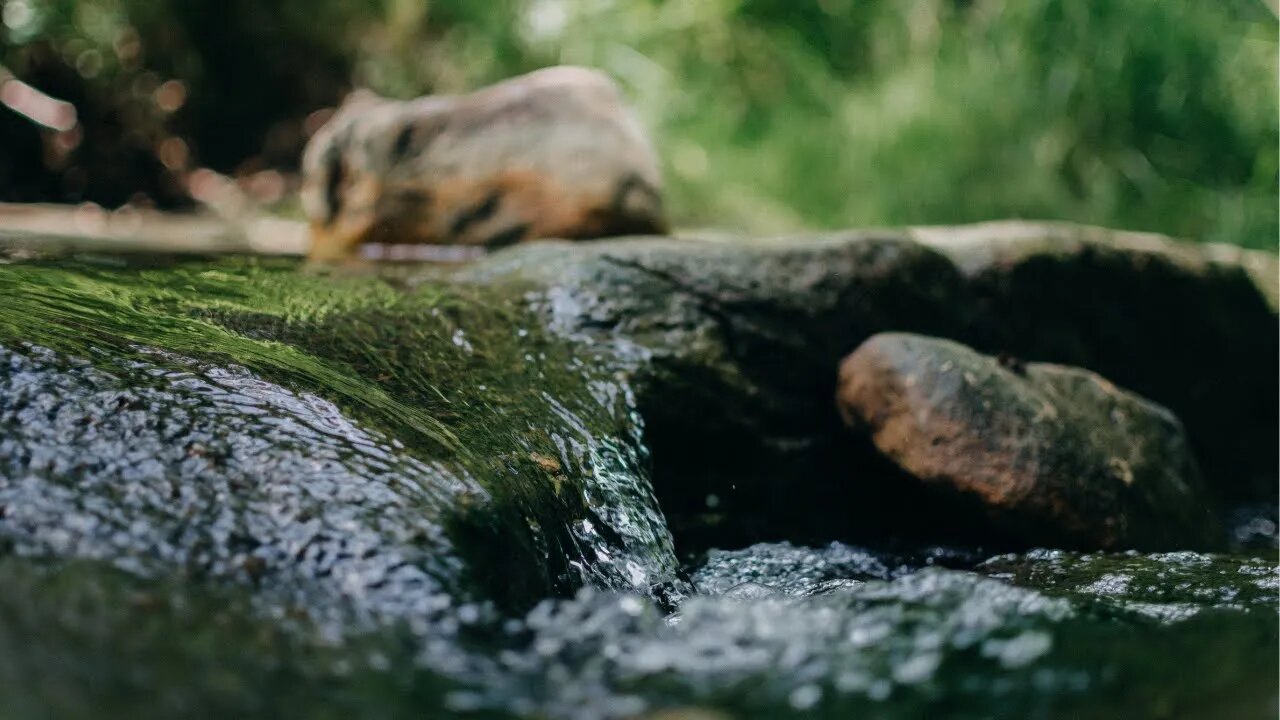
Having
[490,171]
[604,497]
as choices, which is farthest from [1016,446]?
[490,171]

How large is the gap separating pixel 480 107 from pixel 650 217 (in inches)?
36.0

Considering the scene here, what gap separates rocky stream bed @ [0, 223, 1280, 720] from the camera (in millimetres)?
1342

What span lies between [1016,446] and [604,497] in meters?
1.10

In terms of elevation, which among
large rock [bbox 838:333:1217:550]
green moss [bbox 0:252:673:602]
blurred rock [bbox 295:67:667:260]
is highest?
blurred rock [bbox 295:67:667:260]

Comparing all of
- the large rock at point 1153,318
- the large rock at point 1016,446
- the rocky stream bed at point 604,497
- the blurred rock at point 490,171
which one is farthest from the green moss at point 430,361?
the large rock at point 1153,318

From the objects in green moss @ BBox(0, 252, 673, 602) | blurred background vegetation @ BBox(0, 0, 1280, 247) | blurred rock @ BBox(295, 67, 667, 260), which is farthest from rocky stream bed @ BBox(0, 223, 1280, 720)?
blurred background vegetation @ BBox(0, 0, 1280, 247)

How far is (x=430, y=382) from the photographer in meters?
2.30

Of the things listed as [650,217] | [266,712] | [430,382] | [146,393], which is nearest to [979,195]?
[650,217]

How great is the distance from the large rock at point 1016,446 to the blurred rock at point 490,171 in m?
1.59

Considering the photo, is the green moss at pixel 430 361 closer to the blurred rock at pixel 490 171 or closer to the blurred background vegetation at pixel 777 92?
the blurred rock at pixel 490 171

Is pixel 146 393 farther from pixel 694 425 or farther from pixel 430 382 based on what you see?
pixel 694 425

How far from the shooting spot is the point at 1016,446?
8.77ft

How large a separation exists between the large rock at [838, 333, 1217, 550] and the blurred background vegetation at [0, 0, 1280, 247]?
7.84 feet

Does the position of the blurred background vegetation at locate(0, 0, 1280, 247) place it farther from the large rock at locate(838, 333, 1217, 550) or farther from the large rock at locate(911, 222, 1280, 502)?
the large rock at locate(838, 333, 1217, 550)
